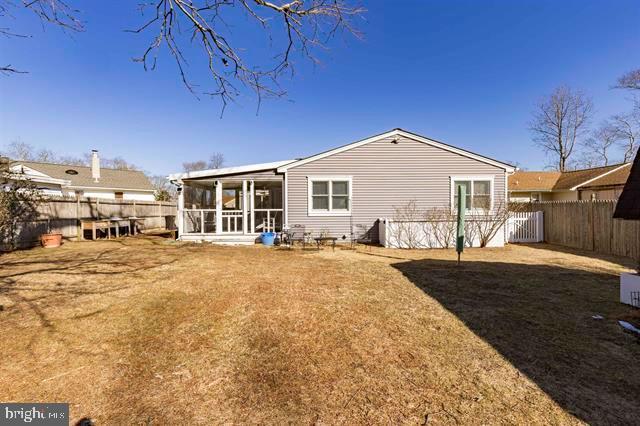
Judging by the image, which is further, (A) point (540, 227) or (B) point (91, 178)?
(B) point (91, 178)

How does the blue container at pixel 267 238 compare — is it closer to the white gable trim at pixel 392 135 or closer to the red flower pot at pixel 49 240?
the white gable trim at pixel 392 135

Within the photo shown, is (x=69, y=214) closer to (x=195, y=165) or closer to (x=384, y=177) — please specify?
(x=384, y=177)

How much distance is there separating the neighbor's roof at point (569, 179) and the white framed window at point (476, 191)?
14.4 metres

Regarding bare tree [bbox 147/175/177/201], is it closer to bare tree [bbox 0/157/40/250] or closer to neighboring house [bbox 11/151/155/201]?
neighboring house [bbox 11/151/155/201]

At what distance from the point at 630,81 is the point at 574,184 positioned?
1016cm

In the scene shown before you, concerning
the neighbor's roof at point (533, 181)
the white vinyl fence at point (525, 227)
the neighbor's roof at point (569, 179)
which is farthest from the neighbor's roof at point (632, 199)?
the neighbor's roof at point (533, 181)

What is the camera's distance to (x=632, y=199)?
4.32 metres

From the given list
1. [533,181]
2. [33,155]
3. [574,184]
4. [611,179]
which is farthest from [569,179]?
[33,155]

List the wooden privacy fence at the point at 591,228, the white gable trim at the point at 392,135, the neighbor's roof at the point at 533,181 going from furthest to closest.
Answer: the neighbor's roof at the point at 533,181, the white gable trim at the point at 392,135, the wooden privacy fence at the point at 591,228

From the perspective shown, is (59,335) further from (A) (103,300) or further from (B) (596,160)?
(B) (596,160)

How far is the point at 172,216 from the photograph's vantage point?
20250 millimetres

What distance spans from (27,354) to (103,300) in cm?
173

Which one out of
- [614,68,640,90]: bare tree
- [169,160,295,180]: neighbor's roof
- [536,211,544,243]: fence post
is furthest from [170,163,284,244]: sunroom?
[614,68,640,90]: bare tree

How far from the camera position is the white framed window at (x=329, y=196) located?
11.9 metres
